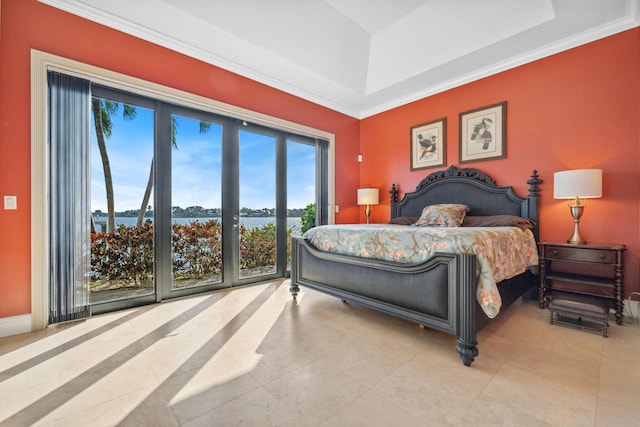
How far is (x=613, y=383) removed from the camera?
160cm

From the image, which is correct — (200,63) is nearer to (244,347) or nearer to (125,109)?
(125,109)

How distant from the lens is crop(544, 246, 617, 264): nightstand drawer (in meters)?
2.53

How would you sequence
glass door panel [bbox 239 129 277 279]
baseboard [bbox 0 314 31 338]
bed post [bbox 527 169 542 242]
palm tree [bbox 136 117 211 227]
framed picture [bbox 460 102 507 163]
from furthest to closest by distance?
glass door panel [bbox 239 129 277 279] → framed picture [bbox 460 102 507 163] → bed post [bbox 527 169 542 242] → palm tree [bbox 136 117 211 227] → baseboard [bbox 0 314 31 338]

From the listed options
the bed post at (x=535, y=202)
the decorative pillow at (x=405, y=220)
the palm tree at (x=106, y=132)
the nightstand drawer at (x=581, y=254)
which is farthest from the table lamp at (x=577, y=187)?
the palm tree at (x=106, y=132)

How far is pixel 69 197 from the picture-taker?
8.13 feet

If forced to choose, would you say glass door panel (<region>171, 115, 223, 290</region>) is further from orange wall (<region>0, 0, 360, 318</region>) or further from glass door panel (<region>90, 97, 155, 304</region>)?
orange wall (<region>0, 0, 360, 318</region>)

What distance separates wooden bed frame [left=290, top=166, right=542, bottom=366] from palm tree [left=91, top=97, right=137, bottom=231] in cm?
196

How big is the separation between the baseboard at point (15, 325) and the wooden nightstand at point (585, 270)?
4.83 metres

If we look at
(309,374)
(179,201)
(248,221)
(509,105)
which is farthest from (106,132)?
(509,105)

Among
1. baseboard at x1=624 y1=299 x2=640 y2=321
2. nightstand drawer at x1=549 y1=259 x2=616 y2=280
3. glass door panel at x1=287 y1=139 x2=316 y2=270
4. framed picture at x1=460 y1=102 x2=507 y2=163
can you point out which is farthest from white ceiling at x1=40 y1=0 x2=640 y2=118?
baseboard at x1=624 y1=299 x2=640 y2=321

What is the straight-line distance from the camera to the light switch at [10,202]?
88.5 inches

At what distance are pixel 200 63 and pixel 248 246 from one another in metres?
2.39

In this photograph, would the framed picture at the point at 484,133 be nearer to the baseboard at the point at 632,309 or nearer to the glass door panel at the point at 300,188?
the baseboard at the point at 632,309

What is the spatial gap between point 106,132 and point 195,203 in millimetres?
1127
